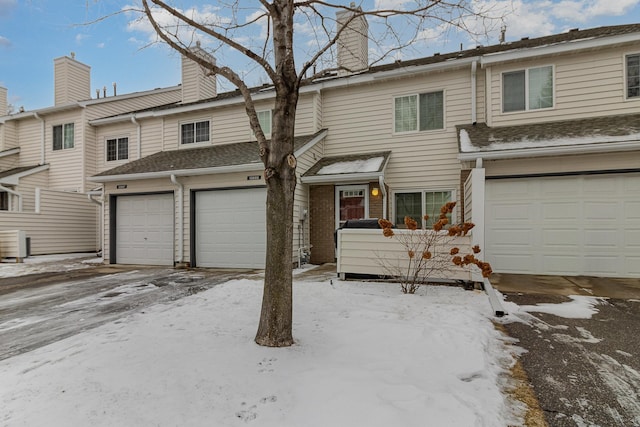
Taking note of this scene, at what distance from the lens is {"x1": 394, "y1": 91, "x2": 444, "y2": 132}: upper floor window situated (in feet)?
31.3

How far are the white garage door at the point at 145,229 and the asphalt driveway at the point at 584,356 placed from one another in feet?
30.9

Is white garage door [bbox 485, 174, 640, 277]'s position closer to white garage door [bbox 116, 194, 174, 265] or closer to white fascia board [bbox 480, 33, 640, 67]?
white fascia board [bbox 480, 33, 640, 67]

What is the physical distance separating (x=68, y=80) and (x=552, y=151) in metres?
18.9

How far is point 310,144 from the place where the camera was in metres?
9.56

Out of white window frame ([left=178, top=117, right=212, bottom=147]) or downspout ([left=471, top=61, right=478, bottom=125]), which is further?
white window frame ([left=178, top=117, right=212, bottom=147])

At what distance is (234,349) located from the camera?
10.8 ft

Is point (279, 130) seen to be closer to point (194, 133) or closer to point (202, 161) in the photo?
point (202, 161)

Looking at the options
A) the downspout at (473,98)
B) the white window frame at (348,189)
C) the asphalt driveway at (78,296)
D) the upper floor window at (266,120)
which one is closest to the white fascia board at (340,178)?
the white window frame at (348,189)

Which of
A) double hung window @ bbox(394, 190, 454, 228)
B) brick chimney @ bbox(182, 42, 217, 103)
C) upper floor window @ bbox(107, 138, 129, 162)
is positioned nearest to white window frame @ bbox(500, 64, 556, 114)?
double hung window @ bbox(394, 190, 454, 228)

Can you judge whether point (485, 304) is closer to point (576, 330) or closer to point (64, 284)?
point (576, 330)

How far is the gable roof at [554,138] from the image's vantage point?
687 centimetres

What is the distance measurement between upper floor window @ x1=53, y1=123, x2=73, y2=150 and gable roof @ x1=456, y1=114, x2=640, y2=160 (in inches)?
608

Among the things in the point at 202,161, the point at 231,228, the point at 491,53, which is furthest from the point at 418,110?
the point at 202,161

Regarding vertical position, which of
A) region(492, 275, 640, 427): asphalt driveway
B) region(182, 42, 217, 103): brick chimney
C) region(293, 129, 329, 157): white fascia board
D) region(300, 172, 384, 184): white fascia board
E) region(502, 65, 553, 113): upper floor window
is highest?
region(182, 42, 217, 103): brick chimney
